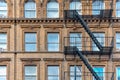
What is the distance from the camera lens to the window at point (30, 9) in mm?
44806

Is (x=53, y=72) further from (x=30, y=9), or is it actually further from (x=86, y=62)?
(x=30, y=9)

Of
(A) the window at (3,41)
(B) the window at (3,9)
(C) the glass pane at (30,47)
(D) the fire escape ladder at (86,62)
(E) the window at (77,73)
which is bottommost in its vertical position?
(E) the window at (77,73)

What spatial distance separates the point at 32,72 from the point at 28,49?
2.02 metres

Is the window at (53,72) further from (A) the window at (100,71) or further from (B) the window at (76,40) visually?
(A) the window at (100,71)

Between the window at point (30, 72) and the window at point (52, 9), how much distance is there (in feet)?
15.6

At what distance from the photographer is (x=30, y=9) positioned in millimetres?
44906

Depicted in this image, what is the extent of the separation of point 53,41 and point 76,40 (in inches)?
78.7

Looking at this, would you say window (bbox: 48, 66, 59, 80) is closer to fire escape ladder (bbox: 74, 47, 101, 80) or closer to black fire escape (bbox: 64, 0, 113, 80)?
black fire escape (bbox: 64, 0, 113, 80)

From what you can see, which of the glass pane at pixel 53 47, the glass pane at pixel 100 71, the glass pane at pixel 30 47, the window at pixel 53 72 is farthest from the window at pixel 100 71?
the glass pane at pixel 30 47

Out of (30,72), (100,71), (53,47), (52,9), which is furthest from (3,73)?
(100,71)

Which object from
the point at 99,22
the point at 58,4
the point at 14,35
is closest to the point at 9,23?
the point at 14,35

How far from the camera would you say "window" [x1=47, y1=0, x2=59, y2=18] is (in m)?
44.8

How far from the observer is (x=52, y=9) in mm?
45000

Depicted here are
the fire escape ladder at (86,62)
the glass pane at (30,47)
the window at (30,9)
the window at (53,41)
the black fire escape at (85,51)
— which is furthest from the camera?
the window at (30,9)
